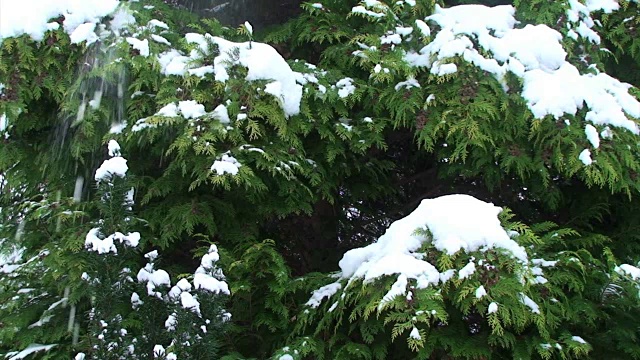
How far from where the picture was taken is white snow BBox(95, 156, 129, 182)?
2.52 metres

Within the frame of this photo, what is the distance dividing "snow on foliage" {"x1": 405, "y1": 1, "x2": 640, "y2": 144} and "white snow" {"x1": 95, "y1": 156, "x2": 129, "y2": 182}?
1692mm

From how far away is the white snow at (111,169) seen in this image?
99.0 inches

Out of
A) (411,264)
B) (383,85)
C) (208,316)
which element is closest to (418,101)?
(383,85)

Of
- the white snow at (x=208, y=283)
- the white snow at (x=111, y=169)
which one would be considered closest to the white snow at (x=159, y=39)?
the white snow at (x=111, y=169)

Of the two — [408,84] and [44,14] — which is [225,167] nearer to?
[408,84]

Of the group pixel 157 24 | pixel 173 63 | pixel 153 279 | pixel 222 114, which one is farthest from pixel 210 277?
pixel 157 24

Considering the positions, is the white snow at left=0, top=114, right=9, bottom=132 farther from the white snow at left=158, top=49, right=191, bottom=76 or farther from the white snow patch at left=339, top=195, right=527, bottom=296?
the white snow patch at left=339, top=195, right=527, bottom=296

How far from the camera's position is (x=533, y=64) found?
3436 mm

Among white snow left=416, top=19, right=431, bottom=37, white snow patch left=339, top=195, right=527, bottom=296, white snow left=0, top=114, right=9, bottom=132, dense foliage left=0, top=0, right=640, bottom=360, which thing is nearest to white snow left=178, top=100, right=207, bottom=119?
dense foliage left=0, top=0, right=640, bottom=360

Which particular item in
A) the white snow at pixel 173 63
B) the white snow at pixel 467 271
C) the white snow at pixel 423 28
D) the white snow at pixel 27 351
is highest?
the white snow at pixel 423 28

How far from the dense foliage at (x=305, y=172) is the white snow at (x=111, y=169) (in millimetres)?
51

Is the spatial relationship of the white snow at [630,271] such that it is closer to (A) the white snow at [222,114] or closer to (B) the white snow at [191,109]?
(A) the white snow at [222,114]

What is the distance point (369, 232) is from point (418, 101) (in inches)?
59.5

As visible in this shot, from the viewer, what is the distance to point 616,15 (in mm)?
3850
